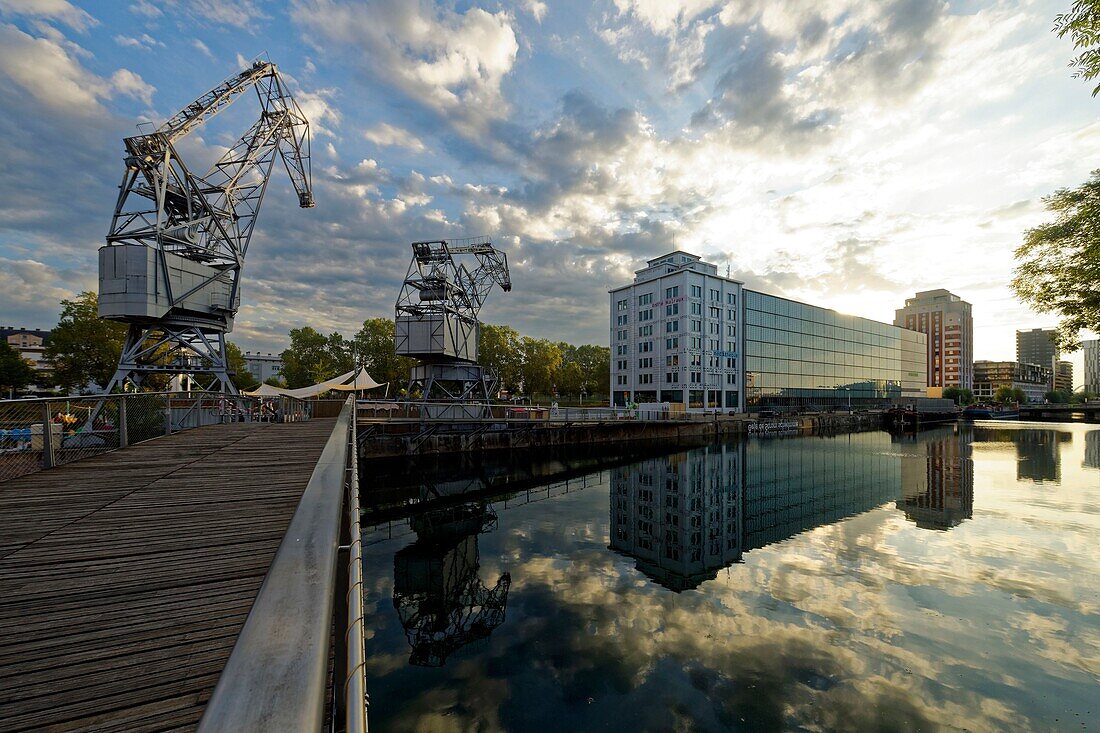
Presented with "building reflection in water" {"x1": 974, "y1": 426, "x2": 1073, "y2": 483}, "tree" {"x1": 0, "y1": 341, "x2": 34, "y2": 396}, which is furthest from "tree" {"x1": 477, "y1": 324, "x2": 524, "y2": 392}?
"building reflection in water" {"x1": 974, "y1": 426, "x2": 1073, "y2": 483}

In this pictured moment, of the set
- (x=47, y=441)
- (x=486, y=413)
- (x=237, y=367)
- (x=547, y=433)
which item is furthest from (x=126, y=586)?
(x=237, y=367)

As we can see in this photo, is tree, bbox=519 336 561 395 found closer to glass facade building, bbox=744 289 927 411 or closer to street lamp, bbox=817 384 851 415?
glass facade building, bbox=744 289 927 411

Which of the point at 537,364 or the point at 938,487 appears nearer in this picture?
the point at 938,487

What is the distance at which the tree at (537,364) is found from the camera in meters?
77.9

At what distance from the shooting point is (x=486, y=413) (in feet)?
123

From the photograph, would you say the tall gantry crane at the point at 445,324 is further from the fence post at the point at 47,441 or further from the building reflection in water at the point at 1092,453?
the building reflection in water at the point at 1092,453

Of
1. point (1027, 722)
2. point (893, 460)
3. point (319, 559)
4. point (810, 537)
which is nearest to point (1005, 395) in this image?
point (893, 460)

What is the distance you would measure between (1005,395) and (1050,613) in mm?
173240

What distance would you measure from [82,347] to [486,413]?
37.3 m

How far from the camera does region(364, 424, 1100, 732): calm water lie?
7.63 meters

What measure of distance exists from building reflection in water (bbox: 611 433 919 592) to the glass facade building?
100ft

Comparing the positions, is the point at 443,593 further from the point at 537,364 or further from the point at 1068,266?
the point at 537,364

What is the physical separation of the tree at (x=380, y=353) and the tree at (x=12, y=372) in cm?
3379

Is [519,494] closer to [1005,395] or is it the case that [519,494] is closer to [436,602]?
[436,602]
